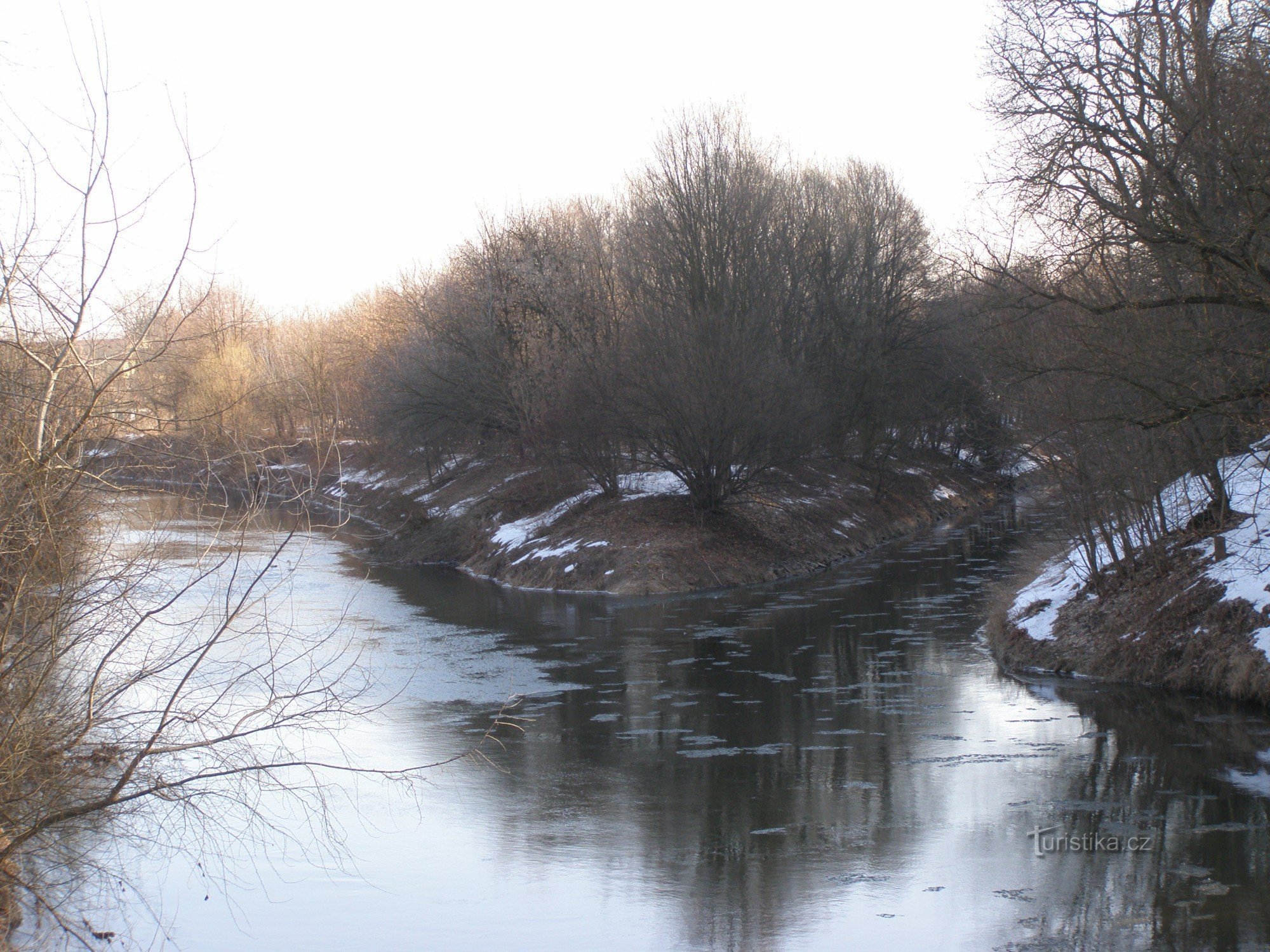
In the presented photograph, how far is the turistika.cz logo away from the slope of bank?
5.19 meters

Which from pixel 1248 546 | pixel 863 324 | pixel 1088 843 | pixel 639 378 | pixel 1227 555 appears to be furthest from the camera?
pixel 863 324

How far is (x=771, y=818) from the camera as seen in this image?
11195 mm

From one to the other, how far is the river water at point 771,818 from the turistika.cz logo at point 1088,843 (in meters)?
0.04

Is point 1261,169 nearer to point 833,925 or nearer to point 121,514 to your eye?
point 833,925

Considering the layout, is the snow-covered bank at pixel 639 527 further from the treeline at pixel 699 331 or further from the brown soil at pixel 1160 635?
the brown soil at pixel 1160 635

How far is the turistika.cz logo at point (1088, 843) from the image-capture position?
9.72 meters

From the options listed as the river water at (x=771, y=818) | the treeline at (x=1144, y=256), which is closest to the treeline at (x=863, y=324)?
the treeline at (x=1144, y=256)

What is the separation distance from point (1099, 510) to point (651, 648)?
8.53m

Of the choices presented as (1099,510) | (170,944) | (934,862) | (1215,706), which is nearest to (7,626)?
(170,944)

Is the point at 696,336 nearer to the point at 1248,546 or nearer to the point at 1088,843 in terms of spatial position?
the point at 1248,546

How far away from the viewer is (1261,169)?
1038cm

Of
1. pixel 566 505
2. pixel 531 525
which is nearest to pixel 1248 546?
pixel 566 505

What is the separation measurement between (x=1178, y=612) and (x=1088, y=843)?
723 cm

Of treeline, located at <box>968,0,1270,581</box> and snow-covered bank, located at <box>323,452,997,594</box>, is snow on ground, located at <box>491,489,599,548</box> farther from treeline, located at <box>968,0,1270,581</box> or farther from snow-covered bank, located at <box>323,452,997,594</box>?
treeline, located at <box>968,0,1270,581</box>
